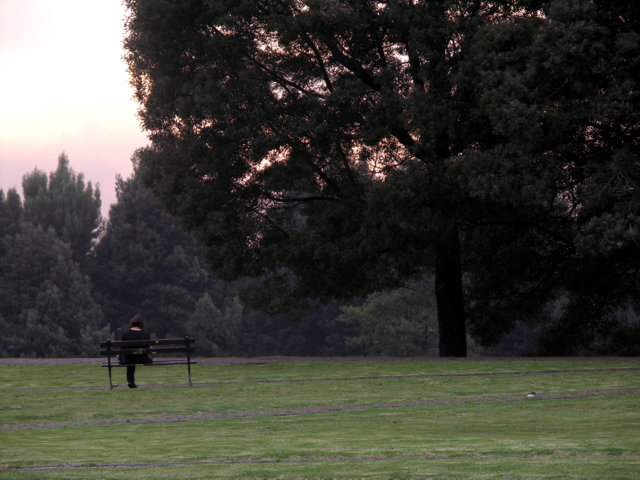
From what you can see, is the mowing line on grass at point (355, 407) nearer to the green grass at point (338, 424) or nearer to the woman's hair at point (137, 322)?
the green grass at point (338, 424)

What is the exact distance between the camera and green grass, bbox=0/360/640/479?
8609 millimetres

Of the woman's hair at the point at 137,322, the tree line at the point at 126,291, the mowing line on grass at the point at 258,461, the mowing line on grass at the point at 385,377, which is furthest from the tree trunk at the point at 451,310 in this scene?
the tree line at the point at 126,291

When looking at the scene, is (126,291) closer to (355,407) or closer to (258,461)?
(355,407)

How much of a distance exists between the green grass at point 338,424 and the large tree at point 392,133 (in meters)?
4.80

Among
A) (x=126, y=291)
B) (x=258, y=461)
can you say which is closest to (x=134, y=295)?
(x=126, y=291)

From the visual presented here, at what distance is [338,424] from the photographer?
→ 12258 mm

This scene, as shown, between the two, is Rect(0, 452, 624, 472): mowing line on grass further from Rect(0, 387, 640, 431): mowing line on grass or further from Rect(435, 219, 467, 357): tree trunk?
Rect(435, 219, 467, 357): tree trunk

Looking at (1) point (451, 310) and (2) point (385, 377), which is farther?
(1) point (451, 310)

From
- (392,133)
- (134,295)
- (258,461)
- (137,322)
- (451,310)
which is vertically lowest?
(258,461)

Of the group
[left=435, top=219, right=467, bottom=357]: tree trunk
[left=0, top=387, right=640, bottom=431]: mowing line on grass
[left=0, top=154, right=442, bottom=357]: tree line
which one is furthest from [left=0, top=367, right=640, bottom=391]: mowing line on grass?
[left=0, top=154, right=442, bottom=357]: tree line

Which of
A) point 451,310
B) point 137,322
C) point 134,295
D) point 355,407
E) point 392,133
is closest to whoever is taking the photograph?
point 355,407

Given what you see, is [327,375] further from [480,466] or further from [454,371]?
[480,466]

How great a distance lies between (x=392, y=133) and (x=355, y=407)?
1395 cm

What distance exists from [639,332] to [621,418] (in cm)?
1964
